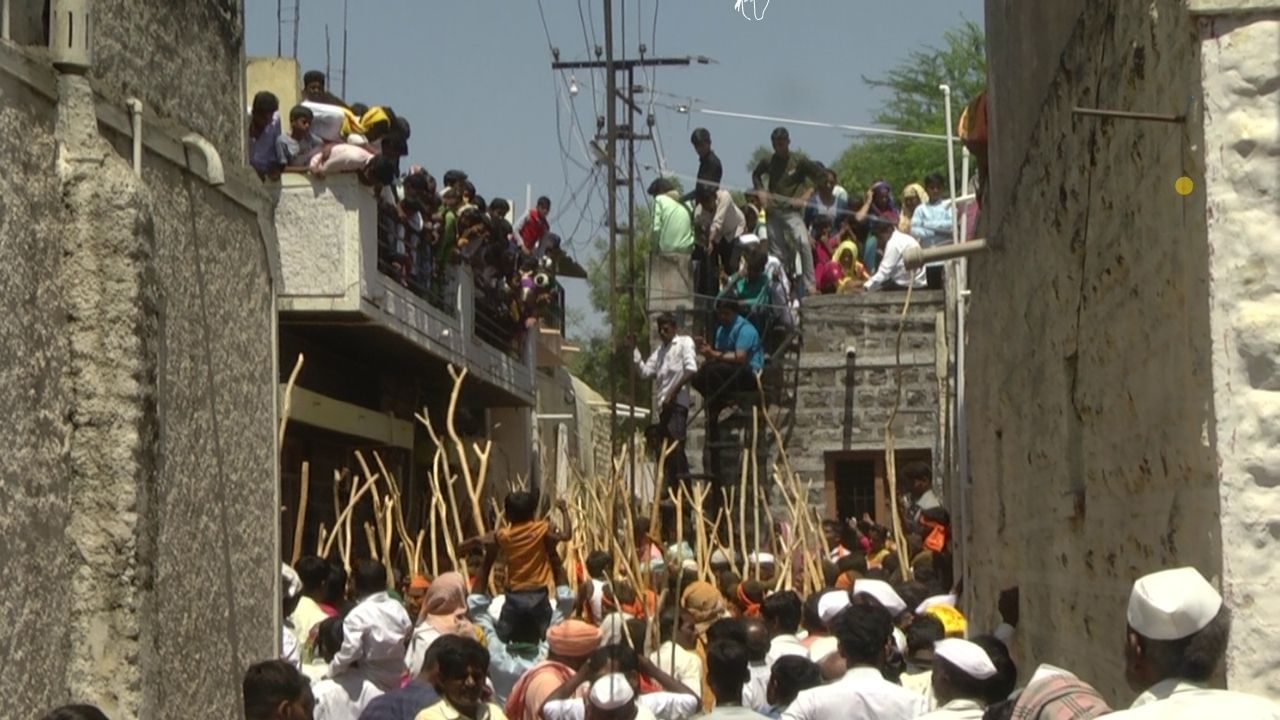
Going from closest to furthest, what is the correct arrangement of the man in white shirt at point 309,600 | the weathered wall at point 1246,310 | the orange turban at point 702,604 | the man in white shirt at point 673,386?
the weathered wall at point 1246,310 → the orange turban at point 702,604 → the man in white shirt at point 309,600 → the man in white shirt at point 673,386

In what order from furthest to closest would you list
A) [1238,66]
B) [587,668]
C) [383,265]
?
[383,265]
[587,668]
[1238,66]

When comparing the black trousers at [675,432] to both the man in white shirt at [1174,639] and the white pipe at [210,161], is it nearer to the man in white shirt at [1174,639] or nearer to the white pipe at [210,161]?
the white pipe at [210,161]

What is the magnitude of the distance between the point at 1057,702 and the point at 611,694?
80.5 inches

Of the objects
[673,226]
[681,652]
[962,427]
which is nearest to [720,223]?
[673,226]

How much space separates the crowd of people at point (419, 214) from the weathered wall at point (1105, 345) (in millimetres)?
5576

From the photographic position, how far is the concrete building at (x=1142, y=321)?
5.50 metres

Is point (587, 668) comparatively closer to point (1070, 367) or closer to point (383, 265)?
point (1070, 367)

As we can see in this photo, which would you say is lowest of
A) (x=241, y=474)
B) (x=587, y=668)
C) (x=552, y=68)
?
(x=587, y=668)

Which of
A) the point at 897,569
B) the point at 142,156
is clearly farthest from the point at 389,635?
the point at 897,569

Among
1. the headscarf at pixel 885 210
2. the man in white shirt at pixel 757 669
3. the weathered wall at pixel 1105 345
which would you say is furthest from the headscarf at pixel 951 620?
the headscarf at pixel 885 210

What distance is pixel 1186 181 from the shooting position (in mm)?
5773

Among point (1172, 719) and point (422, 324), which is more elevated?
point (422, 324)

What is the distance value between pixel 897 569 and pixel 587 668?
647 centimetres

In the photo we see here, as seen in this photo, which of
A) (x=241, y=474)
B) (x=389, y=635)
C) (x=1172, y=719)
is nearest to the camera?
(x=1172, y=719)
